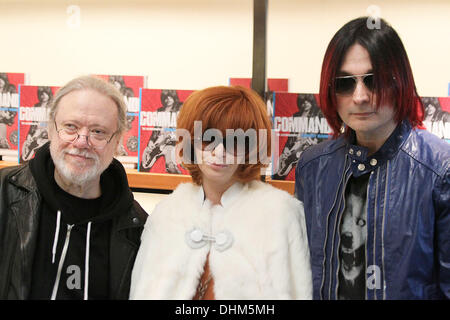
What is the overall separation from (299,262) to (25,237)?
877mm

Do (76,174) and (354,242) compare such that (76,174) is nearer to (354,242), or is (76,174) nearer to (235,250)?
(235,250)

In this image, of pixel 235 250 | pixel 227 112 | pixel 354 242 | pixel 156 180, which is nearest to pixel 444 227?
pixel 354 242

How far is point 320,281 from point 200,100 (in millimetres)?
686

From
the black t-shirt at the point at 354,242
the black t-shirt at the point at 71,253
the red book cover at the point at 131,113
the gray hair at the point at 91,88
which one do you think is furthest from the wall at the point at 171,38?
the black t-shirt at the point at 71,253

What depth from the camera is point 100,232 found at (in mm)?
1567

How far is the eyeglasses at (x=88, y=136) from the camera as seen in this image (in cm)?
149

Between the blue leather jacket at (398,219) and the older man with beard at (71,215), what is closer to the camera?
the blue leather jacket at (398,219)

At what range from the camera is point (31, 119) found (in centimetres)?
195

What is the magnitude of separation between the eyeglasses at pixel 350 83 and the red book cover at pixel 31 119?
4.06 feet

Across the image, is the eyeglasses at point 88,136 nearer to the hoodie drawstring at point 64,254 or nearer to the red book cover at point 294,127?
the hoodie drawstring at point 64,254

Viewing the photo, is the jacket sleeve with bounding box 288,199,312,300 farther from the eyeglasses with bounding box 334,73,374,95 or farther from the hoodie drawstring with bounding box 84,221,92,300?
the hoodie drawstring with bounding box 84,221,92,300

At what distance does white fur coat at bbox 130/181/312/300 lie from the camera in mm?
1373
